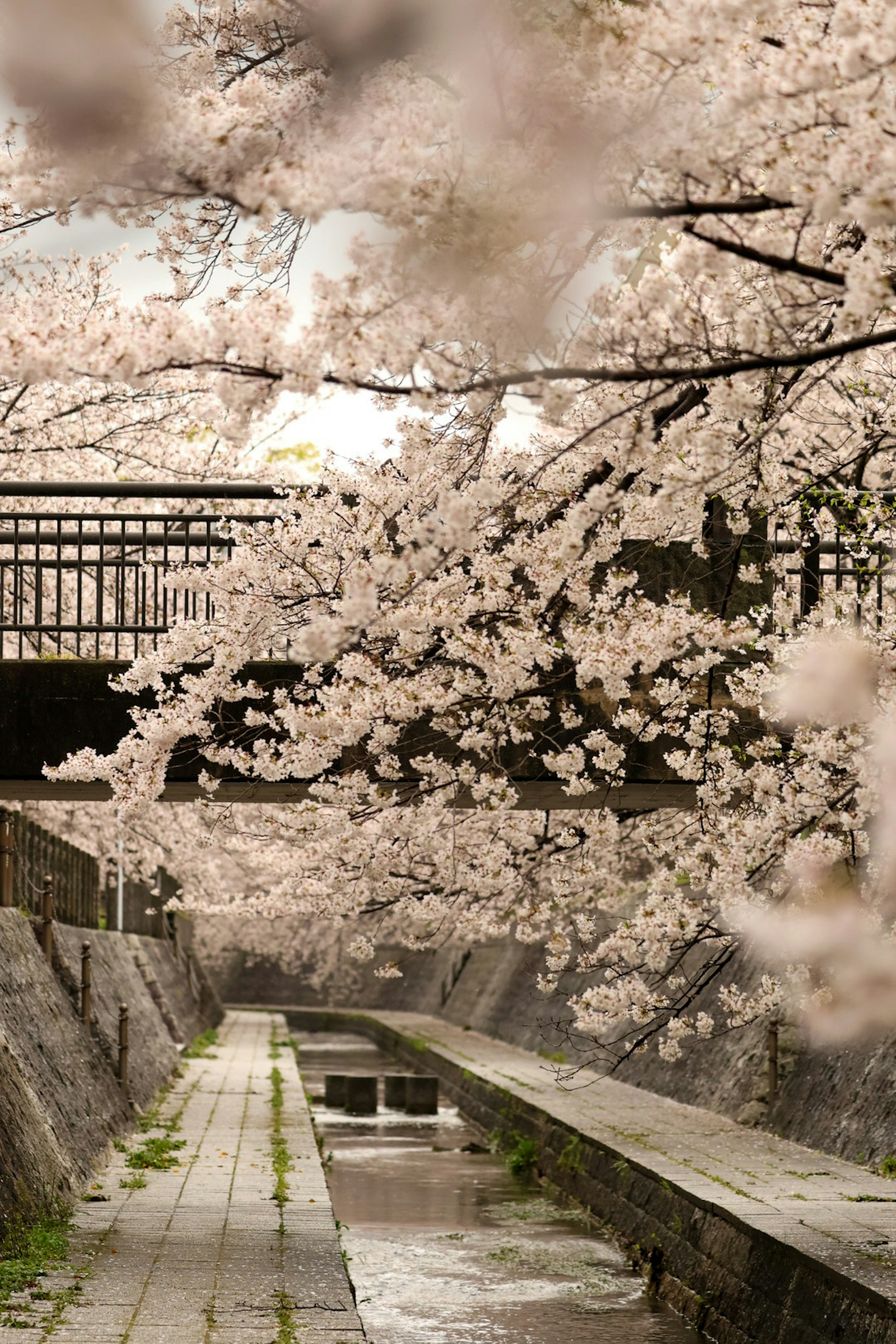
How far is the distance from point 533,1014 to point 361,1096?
4.90 m

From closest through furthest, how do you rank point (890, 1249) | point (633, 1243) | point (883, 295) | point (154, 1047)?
point (883, 295)
point (890, 1249)
point (633, 1243)
point (154, 1047)

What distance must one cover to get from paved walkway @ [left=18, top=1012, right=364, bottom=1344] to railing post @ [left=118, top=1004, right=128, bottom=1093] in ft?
1.83

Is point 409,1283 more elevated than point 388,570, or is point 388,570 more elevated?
point 388,570

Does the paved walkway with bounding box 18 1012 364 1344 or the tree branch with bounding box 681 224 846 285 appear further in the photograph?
the paved walkway with bounding box 18 1012 364 1344

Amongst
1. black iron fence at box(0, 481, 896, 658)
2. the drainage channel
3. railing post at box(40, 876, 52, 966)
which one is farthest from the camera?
railing post at box(40, 876, 52, 966)

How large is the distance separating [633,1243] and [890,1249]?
11.5 feet

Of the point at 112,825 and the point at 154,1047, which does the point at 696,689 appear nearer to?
the point at 154,1047

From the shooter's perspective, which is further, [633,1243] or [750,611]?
[633,1243]

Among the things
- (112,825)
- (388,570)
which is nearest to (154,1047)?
(112,825)

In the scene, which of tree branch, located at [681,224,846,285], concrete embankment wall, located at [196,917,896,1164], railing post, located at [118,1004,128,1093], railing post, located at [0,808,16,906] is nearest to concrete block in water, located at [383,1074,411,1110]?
concrete embankment wall, located at [196,917,896,1164]

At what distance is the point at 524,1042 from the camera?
2488cm

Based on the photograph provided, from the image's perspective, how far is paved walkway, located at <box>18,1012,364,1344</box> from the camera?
6680 mm

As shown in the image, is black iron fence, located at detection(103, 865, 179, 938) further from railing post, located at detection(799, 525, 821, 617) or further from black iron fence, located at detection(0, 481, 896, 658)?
railing post, located at detection(799, 525, 821, 617)

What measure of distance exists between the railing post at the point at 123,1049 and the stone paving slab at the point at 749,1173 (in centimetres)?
423
